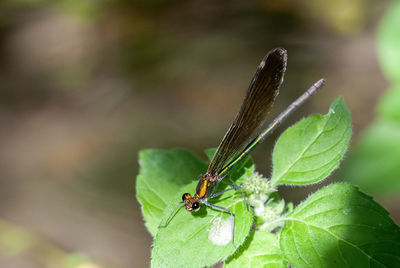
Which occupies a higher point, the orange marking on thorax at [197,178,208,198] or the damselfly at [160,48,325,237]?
the damselfly at [160,48,325,237]

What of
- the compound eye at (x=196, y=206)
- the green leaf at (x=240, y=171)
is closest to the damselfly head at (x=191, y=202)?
the compound eye at (x=196, y=206)

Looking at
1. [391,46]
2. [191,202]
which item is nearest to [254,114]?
[191,202]

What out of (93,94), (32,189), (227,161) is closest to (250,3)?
(93,94)

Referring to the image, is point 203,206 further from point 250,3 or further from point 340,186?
point 250,3

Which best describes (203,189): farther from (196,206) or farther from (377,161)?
(377,161)

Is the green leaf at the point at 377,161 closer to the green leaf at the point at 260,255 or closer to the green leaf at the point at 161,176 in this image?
the green leaf at the point at 161,176

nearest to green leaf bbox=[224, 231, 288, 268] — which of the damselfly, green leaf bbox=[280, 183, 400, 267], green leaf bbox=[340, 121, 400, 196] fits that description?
green leaf bbox=[280, 183, 400, 267]

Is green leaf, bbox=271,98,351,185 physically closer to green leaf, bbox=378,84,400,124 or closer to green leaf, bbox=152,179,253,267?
green leaf, bbox=152,179,253,267
